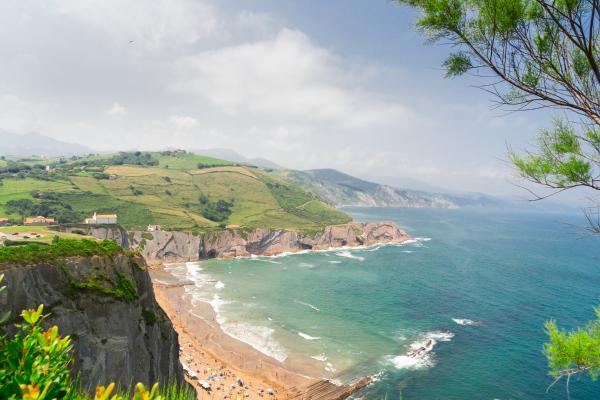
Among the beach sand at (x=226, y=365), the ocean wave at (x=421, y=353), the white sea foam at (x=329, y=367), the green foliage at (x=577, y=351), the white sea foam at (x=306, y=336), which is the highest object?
the green foliage at (x=577, y=351)

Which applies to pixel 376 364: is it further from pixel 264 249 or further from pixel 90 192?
pixel 90 192

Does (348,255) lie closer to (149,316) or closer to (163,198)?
(163,198)

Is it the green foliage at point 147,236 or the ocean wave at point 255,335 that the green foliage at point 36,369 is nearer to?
the ocean wave at point 255,335

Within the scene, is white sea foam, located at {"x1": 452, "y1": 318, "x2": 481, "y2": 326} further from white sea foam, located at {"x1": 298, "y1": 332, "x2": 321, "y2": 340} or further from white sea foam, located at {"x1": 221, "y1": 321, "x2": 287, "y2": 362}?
white sea foam, located at {"x1": 221, "y1": 321, "x2": 287, "y2": 362}

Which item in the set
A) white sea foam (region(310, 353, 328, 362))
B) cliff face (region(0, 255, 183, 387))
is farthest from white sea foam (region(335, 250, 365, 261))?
cliff face (region(0, 255, 183, 387))

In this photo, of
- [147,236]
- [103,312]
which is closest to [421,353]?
[103,312]

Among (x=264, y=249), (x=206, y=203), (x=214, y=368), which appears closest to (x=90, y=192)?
(x=206, y=203)

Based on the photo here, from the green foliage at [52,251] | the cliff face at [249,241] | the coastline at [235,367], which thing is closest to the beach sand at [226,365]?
the coastline at [235,367]
